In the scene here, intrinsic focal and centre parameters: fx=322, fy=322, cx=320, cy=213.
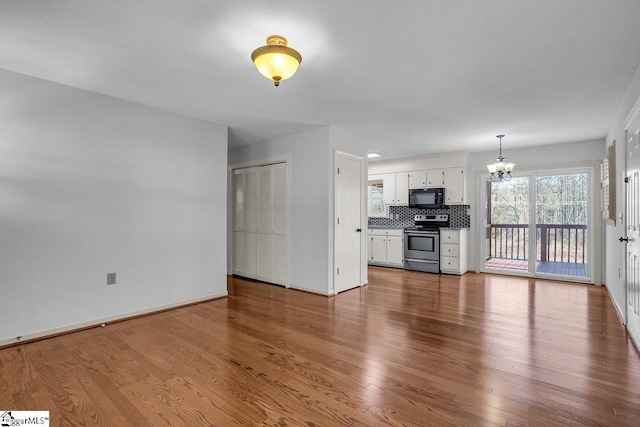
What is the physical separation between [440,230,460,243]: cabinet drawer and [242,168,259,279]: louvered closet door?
3.54 meters

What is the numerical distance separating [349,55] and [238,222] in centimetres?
407

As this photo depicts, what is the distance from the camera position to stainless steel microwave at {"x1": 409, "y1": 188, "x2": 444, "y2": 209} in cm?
647

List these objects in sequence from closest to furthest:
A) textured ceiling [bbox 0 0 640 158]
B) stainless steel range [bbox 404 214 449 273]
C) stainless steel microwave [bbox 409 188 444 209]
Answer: textured ceiling [bbox 0 0 640 158], stainless steel range [bbox 404 214 449 273], stainless steel microwave [bbox 409 188 444 209]

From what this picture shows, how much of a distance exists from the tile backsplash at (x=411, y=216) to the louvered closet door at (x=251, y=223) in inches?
125

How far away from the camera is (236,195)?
5.96 m

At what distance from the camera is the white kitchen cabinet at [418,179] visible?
262 inches

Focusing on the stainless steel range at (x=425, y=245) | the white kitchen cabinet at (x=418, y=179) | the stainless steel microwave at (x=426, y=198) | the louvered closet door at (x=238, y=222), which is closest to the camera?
the louvered closet door at (x=238, y=222)

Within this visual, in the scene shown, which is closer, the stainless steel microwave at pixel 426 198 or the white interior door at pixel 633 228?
the white interior door at pixel 633 228

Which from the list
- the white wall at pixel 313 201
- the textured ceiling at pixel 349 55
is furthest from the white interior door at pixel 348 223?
the textured ceiling at pixel 349 55

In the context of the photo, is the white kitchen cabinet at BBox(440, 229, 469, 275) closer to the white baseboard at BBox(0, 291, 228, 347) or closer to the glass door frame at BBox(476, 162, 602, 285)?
the glass door frame at BBox(476, 162, 602, 285)

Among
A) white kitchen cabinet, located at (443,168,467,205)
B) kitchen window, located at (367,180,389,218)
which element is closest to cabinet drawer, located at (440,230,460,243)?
white kitchen cabinet, located at (443,168,467,205)

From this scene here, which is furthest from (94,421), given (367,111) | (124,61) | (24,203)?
(367,111)

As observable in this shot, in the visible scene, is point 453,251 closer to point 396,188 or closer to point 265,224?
point 396,188

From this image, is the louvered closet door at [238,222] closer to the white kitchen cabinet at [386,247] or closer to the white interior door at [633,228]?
the white kitchen cabinet at [386,247]
